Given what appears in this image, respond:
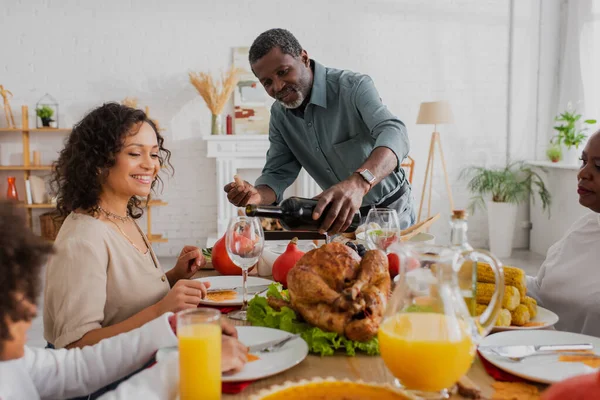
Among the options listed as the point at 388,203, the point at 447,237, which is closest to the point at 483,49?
the point at 447,237

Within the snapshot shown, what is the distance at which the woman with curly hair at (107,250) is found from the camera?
140 cm

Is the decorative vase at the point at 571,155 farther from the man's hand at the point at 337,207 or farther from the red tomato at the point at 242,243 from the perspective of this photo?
the red tomato at the point at 242,243

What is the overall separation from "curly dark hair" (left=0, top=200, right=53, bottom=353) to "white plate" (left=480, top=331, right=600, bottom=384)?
767mm

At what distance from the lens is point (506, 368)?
1031 mm

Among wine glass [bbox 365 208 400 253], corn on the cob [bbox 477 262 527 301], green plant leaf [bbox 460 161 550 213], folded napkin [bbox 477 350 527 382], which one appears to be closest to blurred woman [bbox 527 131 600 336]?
corn on the cob [bbox 477 262 527 301]

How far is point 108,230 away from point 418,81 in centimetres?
515

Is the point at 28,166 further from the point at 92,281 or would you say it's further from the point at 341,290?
the point at 341,290

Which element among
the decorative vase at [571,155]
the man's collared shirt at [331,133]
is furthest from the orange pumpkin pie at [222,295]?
the decorative vase at [571,155]

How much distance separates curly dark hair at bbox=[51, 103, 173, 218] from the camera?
1716 millimetres

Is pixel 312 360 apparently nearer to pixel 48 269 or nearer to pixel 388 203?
pixel 48 269

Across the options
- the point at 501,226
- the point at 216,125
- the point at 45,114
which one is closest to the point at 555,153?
the point at 501,226

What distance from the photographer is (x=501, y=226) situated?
6176 millimetres

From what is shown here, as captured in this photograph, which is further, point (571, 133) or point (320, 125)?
point (571, 133)

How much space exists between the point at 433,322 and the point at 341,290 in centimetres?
31
